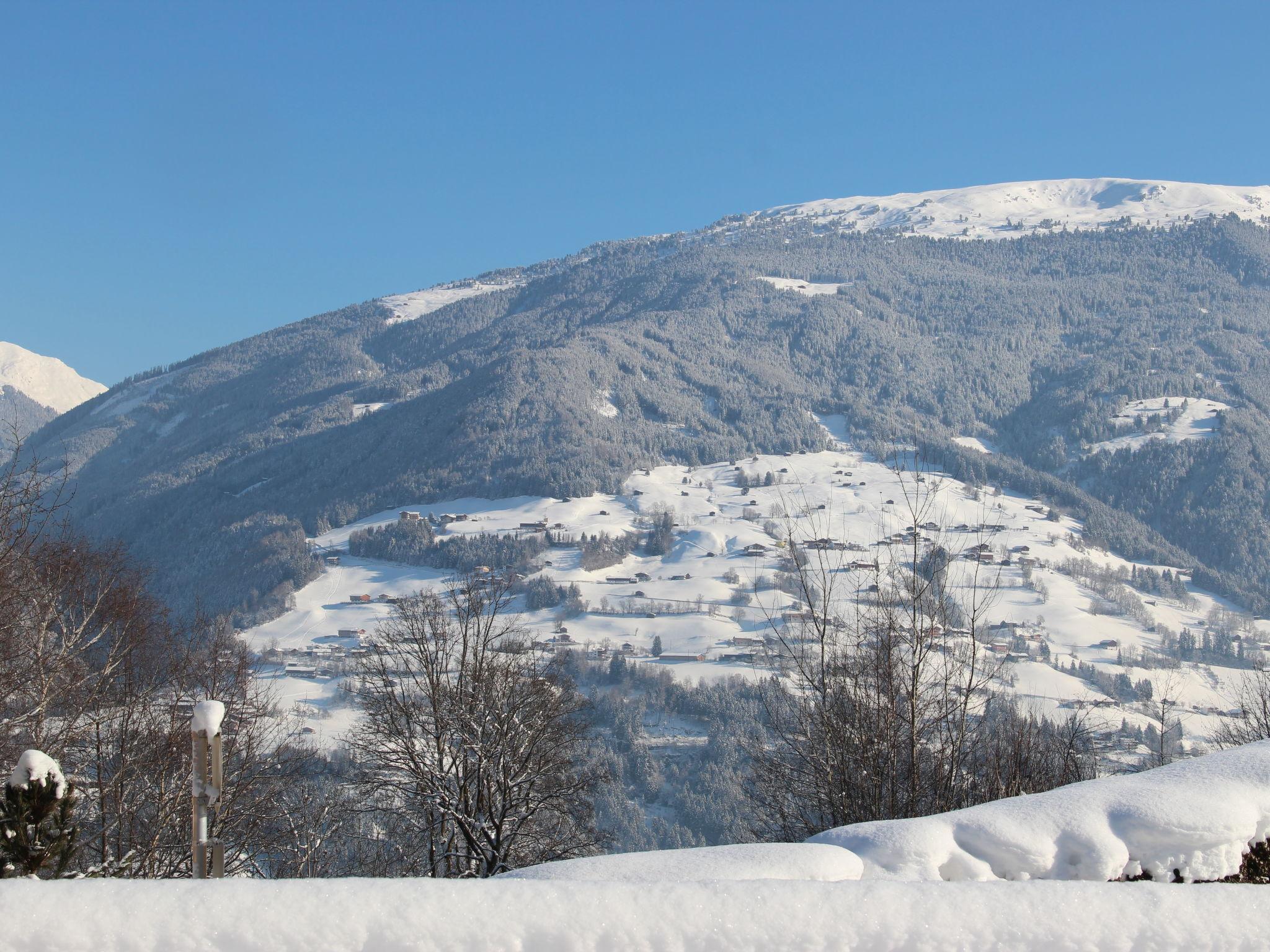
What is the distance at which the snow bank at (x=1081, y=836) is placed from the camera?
4.90 m

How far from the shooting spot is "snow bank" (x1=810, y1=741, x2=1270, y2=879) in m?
4.90

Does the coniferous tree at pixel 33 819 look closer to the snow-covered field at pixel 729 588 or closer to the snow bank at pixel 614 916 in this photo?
the snow bank at pixel 614 916

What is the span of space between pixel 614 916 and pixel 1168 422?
569 ft

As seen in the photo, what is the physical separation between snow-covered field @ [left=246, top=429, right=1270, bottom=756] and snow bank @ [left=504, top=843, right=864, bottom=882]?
42351 millimetres

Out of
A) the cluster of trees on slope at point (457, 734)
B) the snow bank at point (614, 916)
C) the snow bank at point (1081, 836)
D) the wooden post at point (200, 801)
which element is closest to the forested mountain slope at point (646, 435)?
the cluster of trees on slope at point (457, 734)

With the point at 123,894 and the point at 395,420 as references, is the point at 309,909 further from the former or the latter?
the point at 395,420

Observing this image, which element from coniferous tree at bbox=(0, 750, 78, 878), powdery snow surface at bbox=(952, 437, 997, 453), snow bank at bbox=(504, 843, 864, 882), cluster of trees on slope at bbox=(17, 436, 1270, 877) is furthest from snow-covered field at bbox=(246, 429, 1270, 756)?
snow bank at bbox=(504, 843, 864, 882)

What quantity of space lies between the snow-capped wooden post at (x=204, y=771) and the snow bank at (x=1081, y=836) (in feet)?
12.7

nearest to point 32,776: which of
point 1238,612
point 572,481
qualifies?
point 572,481

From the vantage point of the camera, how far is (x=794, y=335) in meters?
199

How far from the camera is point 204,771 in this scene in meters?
6.15

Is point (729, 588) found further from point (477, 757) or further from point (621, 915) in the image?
point (621, 915)

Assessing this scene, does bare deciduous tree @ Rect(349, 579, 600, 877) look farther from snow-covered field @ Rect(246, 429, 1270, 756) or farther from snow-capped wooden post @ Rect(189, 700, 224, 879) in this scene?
snow-covered field @ Rect(246, 429, 1270, 756)

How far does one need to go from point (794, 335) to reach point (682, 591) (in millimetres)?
123673
